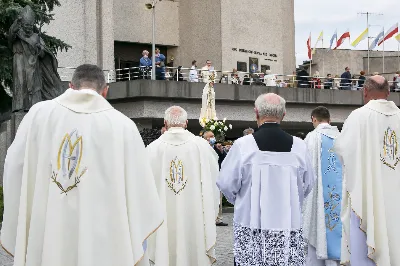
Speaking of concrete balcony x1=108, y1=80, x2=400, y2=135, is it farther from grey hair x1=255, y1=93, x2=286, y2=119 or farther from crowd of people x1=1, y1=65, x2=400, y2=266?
grey hair x1=255, y1=93, x2=286, y2=119

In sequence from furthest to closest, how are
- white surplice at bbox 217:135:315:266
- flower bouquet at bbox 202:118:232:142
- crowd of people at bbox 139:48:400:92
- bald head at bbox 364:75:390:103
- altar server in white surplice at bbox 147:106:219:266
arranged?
crowd of people at bbox 139:48:400:92 < flower bouquet at bbox 202:118:232:142 < altar server in white surplice at bbox 147:106:219:266 < bald head at bbox 364:75:390:103 < white surplice at bbox 217:135:315:266

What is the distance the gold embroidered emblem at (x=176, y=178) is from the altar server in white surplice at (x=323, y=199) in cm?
178

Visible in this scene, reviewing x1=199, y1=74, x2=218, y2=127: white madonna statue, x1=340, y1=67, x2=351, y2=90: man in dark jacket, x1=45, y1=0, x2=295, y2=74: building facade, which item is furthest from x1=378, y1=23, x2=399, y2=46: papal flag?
x1=199, y1=74, x2=218, y2=127: white madonna statue

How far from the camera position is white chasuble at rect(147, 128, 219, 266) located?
827cm

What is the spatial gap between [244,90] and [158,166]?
82.3ft

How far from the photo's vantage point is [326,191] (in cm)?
895

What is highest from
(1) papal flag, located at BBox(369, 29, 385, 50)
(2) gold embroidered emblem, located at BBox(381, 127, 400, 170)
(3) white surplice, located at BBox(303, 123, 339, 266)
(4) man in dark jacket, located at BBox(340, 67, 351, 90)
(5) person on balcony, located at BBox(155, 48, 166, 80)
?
(1) papal flag, located at BBox(369, 29, 385, 50)

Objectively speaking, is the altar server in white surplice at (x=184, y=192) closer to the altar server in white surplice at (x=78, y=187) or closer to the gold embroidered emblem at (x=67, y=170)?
the altar server in white surplice at (x=78, y=187)

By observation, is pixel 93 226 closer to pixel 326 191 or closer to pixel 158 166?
pixel 158 166

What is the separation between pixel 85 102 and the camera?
500 cm

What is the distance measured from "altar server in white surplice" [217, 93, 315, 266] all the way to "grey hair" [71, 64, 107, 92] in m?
1.50

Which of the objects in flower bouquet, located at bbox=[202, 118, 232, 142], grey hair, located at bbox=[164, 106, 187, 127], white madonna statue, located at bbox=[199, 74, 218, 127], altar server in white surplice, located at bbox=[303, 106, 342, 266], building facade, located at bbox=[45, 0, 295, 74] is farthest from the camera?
building facade, located at bbox=[45, 0, 295, 74]

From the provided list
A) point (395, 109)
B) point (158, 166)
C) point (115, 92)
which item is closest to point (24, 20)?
point (158, 166)

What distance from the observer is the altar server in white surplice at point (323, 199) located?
28.9 ft
